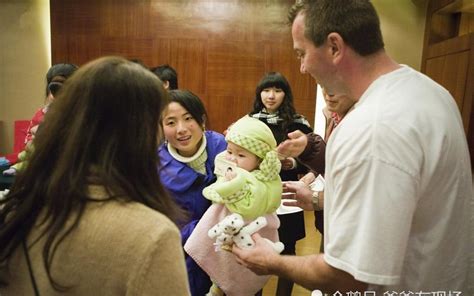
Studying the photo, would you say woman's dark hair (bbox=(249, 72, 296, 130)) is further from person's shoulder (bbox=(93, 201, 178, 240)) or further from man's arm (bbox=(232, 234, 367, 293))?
person's shoulder (bbox=(93, 201, 178, 240))

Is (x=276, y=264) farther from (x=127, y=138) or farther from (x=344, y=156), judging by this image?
(x=127, y=138)

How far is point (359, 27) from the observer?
101 centimetres

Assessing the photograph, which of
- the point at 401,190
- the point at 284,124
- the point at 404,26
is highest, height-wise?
the point at 404,26

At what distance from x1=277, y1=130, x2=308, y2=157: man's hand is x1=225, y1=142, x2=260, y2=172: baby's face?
0.55ft

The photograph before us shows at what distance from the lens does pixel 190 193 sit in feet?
5.64

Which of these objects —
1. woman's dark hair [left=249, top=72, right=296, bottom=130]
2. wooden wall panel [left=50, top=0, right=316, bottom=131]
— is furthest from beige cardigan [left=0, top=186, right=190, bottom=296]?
wooden wall panel [left=50, top=0, right=316, bottom=131]

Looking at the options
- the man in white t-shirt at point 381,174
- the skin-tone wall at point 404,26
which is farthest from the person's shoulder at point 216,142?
the skin-tone wall at point 404,26

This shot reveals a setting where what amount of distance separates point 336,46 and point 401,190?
17.5 inches

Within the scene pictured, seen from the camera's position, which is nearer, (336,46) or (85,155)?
(85,155)

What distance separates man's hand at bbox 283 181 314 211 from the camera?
176 centimetres

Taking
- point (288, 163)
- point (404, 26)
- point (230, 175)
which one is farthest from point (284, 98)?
point (404, 26)

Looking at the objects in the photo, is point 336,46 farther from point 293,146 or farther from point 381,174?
point 293,146

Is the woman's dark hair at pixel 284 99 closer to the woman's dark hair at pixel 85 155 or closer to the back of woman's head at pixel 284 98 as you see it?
the back of woman's head at pixel 284 98

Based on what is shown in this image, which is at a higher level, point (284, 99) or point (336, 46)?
point (336, 46)
